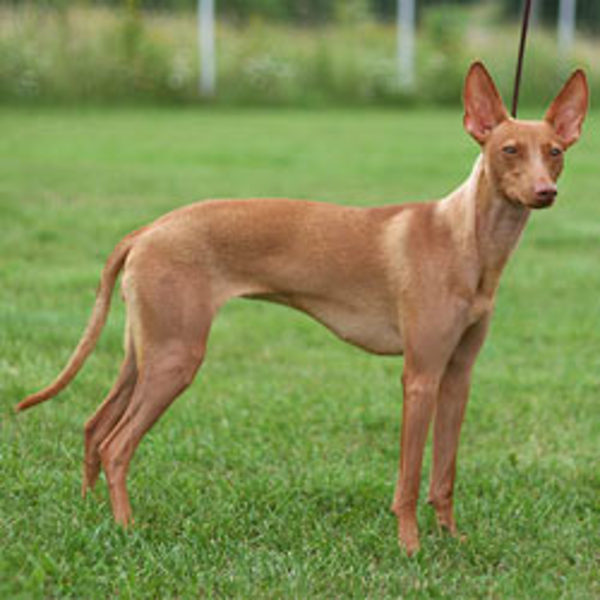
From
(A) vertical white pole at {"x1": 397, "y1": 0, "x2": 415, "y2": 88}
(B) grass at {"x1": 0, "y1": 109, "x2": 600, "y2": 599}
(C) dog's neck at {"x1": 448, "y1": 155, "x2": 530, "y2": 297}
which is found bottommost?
(A) vertical white pole at {"x1": 397, "y1": 0, "x2": 415, "y2": 88}

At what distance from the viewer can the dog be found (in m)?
3.76

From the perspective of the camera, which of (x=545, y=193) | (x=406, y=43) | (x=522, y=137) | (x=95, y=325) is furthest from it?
(x=406, y=43)

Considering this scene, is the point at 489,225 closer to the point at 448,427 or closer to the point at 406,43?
the point at 448,427

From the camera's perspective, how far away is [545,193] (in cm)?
347

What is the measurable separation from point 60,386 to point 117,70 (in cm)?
1854

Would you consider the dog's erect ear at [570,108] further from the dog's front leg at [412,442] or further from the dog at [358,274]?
the dog's front leg at [412,442]

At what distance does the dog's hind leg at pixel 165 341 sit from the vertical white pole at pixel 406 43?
21.4 meters

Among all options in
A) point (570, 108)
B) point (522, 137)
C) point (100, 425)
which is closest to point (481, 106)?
point (522, 137)

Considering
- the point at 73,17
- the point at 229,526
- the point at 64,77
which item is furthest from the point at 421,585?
the point at 73,17

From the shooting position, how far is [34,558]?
11.4 feet

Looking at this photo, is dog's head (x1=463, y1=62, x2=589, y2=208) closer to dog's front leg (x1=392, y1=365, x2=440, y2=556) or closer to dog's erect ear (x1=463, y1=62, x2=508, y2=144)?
dog's erect ear (x1=463, y1=62, x2=508, y2=144)

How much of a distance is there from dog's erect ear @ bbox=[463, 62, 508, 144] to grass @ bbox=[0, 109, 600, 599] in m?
1.47

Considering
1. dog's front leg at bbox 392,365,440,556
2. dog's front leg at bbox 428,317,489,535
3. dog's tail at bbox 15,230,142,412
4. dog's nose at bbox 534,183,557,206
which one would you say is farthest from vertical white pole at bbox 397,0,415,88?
dog's nose at bbox 534,183,557,206

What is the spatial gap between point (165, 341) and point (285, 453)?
1.31 metres
